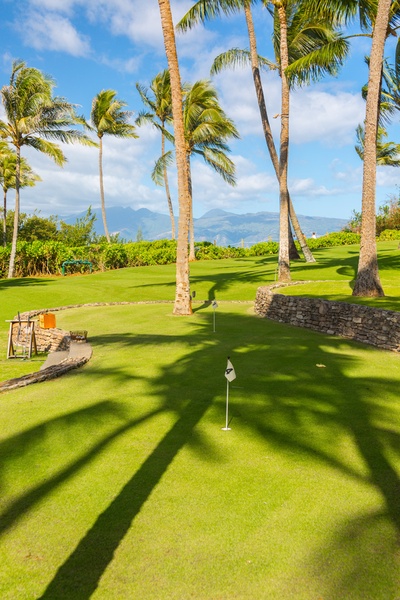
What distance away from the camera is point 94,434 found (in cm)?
703

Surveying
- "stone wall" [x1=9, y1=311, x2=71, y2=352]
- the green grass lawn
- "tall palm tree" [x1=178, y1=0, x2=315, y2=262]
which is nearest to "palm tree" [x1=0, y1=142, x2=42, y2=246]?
"tall palm tree" [x1=178, y1=0, x2=315, y2=262]

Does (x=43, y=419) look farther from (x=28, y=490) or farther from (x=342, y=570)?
(x=342, y=570)

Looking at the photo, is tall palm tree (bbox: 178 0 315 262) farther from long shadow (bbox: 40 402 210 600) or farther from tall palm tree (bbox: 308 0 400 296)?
long shadow (bbox: 40 402 210 600)

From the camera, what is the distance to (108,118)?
52219 mm

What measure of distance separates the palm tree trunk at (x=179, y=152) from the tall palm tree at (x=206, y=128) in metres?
22.0

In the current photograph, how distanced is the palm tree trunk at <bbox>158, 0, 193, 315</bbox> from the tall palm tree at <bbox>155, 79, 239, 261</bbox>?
22.0m

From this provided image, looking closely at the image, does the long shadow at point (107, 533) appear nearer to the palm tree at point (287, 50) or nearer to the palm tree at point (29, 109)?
the palm tree at point (287, 50)

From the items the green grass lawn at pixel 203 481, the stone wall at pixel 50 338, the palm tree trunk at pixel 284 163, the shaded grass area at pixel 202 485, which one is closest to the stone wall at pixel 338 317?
the green grass lawn at pixel 203 481

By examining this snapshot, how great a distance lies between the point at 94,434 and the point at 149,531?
2.52m

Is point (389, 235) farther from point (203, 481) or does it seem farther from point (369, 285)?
point (203, 481)

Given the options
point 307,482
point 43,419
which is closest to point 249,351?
point 43,419

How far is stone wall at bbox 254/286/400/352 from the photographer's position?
13.2 metres

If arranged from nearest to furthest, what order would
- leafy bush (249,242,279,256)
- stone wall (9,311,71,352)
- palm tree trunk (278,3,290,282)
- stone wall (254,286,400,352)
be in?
stone wall (254,286,400,352), stone wall (9,311,71,352), palm tree trunk (278,3,290,282), leafy bush (249,242,279,256)

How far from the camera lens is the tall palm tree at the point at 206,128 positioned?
42312mm
